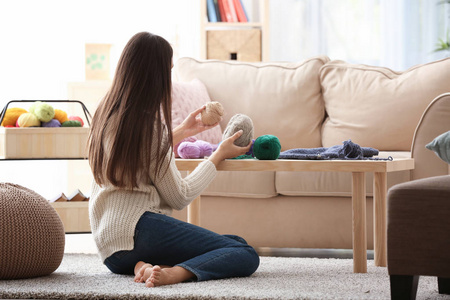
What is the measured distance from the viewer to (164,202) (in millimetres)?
1940

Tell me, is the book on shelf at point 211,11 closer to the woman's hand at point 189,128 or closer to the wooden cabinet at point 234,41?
the wooden cabinet at point 234,41

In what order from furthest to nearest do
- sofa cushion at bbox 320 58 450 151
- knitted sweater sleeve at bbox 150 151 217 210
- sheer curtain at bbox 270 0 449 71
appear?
sheer curtain at bbox 270 0 449 71
sofa cushion at bbox 320 58 450 151
knitted sweater sleeve at bbox 150 151 217 210

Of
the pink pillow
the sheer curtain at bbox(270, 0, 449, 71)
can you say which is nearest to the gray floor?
the pink pillow

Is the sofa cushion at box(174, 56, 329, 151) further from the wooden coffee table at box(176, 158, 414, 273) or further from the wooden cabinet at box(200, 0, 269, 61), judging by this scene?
the wooden coffee table at box(176, 158, 414, 273)

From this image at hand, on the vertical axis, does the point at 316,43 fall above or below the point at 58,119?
above

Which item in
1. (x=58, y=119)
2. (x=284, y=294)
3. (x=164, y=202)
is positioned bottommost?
(x=284, y=294)

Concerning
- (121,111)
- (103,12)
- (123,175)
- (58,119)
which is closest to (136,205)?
(123,175)

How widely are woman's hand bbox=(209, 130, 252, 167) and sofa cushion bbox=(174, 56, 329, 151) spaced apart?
1.13m

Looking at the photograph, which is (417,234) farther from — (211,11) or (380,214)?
(211,11)

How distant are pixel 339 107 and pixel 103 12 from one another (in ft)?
6.89

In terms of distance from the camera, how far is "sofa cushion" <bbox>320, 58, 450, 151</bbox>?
3.01m

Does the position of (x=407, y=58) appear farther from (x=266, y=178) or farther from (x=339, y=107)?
(x=266, y=178)

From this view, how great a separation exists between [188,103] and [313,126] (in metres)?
0.60

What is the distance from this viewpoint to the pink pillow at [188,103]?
120 inches
